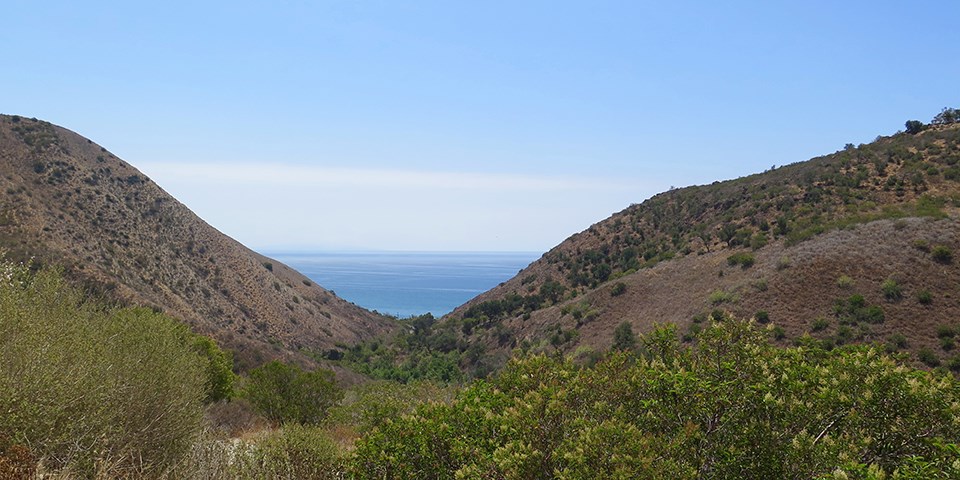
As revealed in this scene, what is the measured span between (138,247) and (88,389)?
166 feet

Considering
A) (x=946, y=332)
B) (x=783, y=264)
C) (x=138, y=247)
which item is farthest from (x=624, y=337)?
(x=138, y=247)

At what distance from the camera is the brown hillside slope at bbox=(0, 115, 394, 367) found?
45000mm

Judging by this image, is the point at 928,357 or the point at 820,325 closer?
the point at 928,357

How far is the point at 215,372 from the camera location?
24.4 metres

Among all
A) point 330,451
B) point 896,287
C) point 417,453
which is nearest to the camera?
point 417,453

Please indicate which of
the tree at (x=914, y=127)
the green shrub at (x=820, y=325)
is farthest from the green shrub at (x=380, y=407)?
the tree at (x=914, y=127)

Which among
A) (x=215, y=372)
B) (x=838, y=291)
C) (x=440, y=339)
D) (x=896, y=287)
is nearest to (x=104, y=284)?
(x=215, y=372)

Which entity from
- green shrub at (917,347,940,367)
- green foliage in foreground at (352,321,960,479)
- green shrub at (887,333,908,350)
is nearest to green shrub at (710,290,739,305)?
green shrub at (887,333,908,350)

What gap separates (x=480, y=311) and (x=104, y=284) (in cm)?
3506

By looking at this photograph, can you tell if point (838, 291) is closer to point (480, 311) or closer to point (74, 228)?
point (480, 311)

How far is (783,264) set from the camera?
39.1 m

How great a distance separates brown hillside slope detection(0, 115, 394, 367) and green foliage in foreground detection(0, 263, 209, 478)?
3035cm

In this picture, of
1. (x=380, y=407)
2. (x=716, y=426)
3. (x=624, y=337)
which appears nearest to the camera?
(x=716, y=426)

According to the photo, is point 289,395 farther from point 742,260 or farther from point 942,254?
point 942,254
